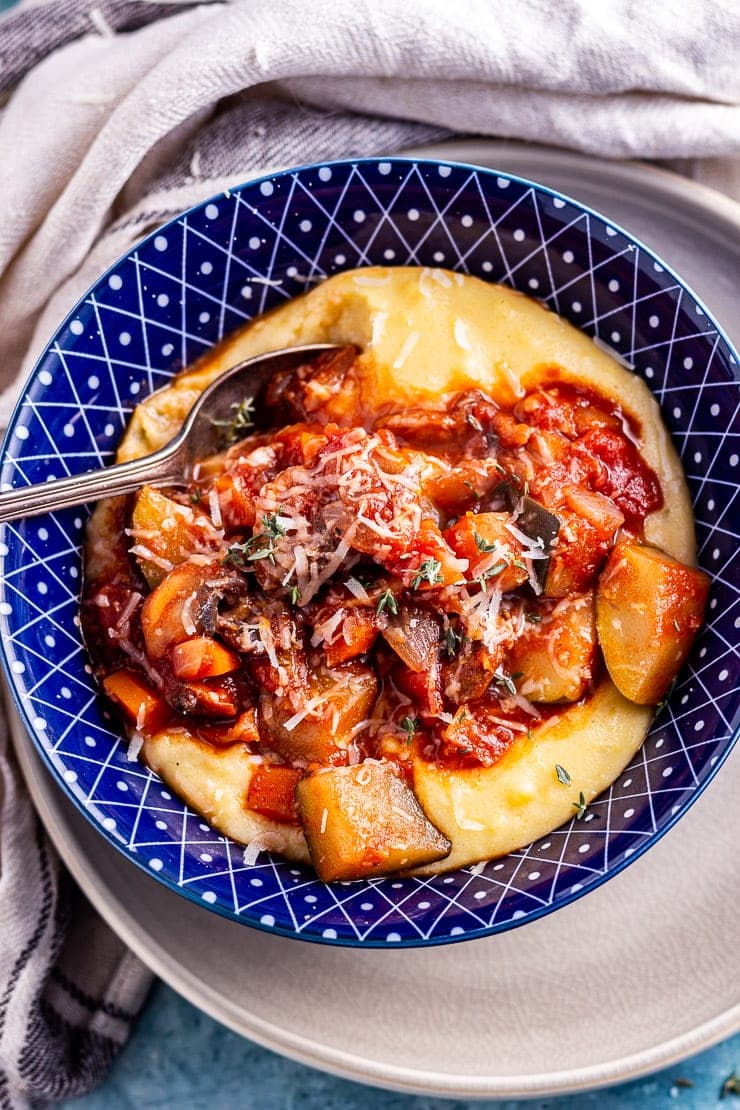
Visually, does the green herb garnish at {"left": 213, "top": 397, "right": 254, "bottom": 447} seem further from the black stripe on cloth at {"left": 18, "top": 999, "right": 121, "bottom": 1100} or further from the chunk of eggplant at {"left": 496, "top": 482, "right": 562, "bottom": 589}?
the black stripe on cloth at {"left": 18, "top": 999, "right": 121, "bottom": 1100}

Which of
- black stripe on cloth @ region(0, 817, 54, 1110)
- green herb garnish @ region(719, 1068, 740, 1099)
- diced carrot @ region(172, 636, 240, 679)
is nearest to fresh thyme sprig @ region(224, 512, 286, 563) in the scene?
diced carrot @ region(172, 636, 240, 679)

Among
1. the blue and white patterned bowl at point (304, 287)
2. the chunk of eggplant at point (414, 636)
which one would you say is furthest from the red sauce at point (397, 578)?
the blue and white patterned bowl at point (304, 287)

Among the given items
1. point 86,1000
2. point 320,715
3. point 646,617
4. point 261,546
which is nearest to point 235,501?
point 261,546

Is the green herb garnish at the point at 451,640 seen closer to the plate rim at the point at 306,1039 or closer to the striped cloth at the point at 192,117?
the plate rim at the point at 306,1039

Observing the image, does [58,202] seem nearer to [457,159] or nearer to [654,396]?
[457,159]

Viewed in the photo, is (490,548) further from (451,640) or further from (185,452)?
(185,452)

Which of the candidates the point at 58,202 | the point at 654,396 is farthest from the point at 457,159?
the point at 58,202
